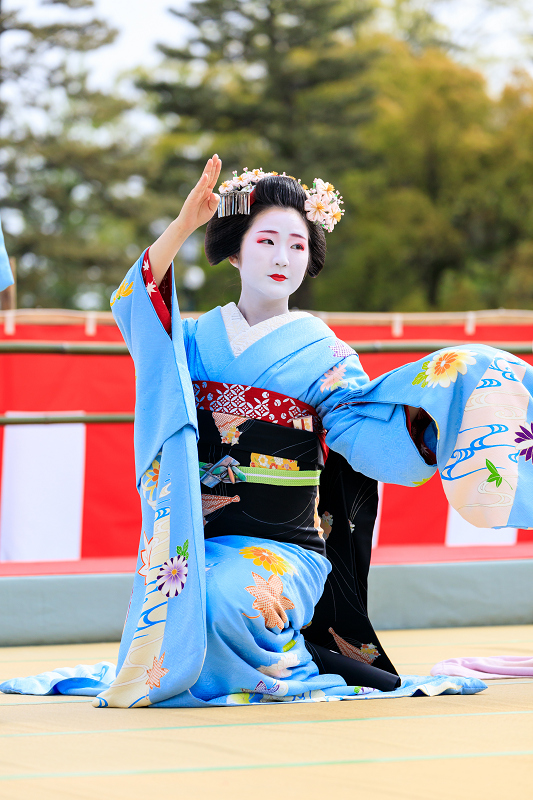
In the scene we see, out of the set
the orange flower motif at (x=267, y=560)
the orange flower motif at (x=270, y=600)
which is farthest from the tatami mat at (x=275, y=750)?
the orange flower motif at (x=267, y=560)

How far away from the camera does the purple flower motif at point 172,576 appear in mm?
2033

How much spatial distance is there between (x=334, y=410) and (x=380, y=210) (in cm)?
1762

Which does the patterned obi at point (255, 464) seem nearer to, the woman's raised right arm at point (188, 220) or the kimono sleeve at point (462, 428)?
the kimono sleeve at point (462, 428)

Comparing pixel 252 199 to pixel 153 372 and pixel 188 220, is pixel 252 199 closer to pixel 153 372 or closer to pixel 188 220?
pixel 188 220

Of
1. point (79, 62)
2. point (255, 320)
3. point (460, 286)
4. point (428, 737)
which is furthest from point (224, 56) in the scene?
point (428, 737)

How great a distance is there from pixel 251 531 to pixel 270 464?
0.16m

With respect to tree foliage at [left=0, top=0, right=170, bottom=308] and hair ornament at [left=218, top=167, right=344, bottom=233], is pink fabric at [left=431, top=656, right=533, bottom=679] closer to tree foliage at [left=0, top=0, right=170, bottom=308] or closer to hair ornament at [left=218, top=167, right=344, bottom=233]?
hair ornament at [left=218, top=167, right=344, bottom=233]

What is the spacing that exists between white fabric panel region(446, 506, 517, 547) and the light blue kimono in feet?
4.83

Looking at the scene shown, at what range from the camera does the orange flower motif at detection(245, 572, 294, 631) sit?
2055 millimetres

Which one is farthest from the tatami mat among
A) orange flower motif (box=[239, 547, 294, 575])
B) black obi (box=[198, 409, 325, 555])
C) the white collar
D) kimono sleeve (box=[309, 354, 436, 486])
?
the white collar

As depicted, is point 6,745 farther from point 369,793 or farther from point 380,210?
point 380,210

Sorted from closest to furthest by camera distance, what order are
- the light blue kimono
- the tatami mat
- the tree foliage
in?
the tatami mat, the light blue kimono, the tree foliage

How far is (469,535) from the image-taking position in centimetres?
364

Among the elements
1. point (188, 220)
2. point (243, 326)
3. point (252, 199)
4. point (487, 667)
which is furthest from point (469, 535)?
point (188, 220)
